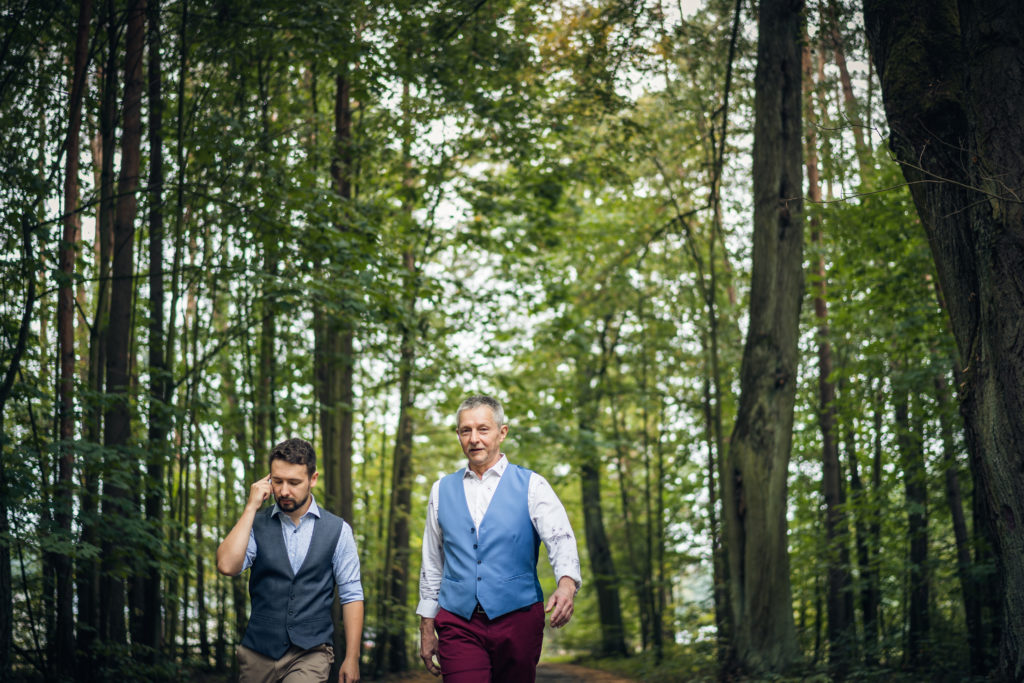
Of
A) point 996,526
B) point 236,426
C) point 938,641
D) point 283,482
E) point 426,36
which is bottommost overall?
point 938,641

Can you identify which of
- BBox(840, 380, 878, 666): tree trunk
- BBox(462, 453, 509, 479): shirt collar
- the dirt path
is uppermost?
BBox(462, 453, 509, 479): shirt collar

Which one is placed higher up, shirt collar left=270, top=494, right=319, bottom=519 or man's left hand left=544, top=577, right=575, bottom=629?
shirt collar left=270, top=494, right=319, bottom=519

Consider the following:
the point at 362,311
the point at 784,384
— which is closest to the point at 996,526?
the point at 784,384

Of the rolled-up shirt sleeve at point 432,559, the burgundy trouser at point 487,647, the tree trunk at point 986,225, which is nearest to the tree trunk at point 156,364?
the rolled-up shirt sleeve at point 432,559

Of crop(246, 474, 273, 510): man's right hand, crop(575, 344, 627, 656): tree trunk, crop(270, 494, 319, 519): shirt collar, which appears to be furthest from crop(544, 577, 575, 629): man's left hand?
crop(575, 344, 627, 656): tree trunk

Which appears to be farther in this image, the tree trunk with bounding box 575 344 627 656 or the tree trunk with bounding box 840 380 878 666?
the tree trunk with bounding box 575 344 627 656

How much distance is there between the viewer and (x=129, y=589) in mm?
9180

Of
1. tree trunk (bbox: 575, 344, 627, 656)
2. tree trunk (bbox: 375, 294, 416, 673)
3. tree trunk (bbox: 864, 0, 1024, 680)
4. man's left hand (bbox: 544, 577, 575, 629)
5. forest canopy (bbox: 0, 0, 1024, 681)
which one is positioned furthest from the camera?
tree trunk (bbox: 575, 344, 627, 656)

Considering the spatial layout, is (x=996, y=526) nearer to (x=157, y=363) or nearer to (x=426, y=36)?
(x=157, y=363)

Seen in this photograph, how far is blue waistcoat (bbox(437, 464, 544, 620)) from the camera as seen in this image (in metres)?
4.07

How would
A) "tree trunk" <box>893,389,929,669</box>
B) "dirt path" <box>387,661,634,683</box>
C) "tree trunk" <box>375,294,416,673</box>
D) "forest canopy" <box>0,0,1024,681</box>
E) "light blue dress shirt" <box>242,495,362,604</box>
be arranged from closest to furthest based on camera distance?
"light blue dress shirt" <box>242,495,362,604</box>
"forest canopy" <box>0,0,1024,681</box>
"tree trunk" <box>893,389,929,669</box>
"tree trunk" <box>375,294,416,673</box>
"dirt path" <box>387,661,634,683</box>

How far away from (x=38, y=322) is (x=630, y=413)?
1709 centimetres

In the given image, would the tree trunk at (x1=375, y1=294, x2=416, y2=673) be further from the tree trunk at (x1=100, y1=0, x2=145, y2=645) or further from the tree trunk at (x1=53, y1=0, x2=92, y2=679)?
the tree trunk at (x1=53, y1=0, x2=92, y2=679)

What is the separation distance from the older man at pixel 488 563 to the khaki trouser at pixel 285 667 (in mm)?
490
